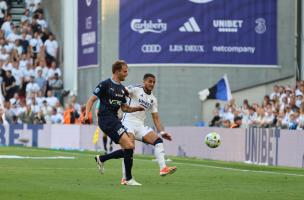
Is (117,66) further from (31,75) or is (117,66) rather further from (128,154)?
(31,75)

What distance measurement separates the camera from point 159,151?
19.1m

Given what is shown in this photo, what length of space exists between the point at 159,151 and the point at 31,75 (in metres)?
25.9

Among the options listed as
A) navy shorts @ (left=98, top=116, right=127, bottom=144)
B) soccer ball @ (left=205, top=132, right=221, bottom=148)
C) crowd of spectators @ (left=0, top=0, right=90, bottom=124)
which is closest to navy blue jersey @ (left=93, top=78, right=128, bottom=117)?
navy shorts @ (left=98, top=116, right=127, bottom=144)

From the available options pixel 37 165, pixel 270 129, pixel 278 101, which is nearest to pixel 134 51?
pixel 278 101

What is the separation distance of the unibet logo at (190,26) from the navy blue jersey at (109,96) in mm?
23673

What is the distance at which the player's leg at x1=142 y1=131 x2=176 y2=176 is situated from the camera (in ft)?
61.6

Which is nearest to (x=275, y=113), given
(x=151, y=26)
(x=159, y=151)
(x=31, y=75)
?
(x=151, y=26)

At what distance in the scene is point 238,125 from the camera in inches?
1252

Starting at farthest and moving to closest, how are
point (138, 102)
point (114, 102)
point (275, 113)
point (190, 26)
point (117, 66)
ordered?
point (190, 26) → point (275, 113) → point (138, 102) → point (114, 102) → point (117, 66)

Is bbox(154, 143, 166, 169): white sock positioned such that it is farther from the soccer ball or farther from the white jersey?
the soccer ball

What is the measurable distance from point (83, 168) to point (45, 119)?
1978cm

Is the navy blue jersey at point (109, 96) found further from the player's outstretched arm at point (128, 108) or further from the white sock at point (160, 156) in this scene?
the white sock at point (160, 156)

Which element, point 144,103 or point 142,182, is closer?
point 142,182

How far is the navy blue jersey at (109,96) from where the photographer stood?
1786 cm
